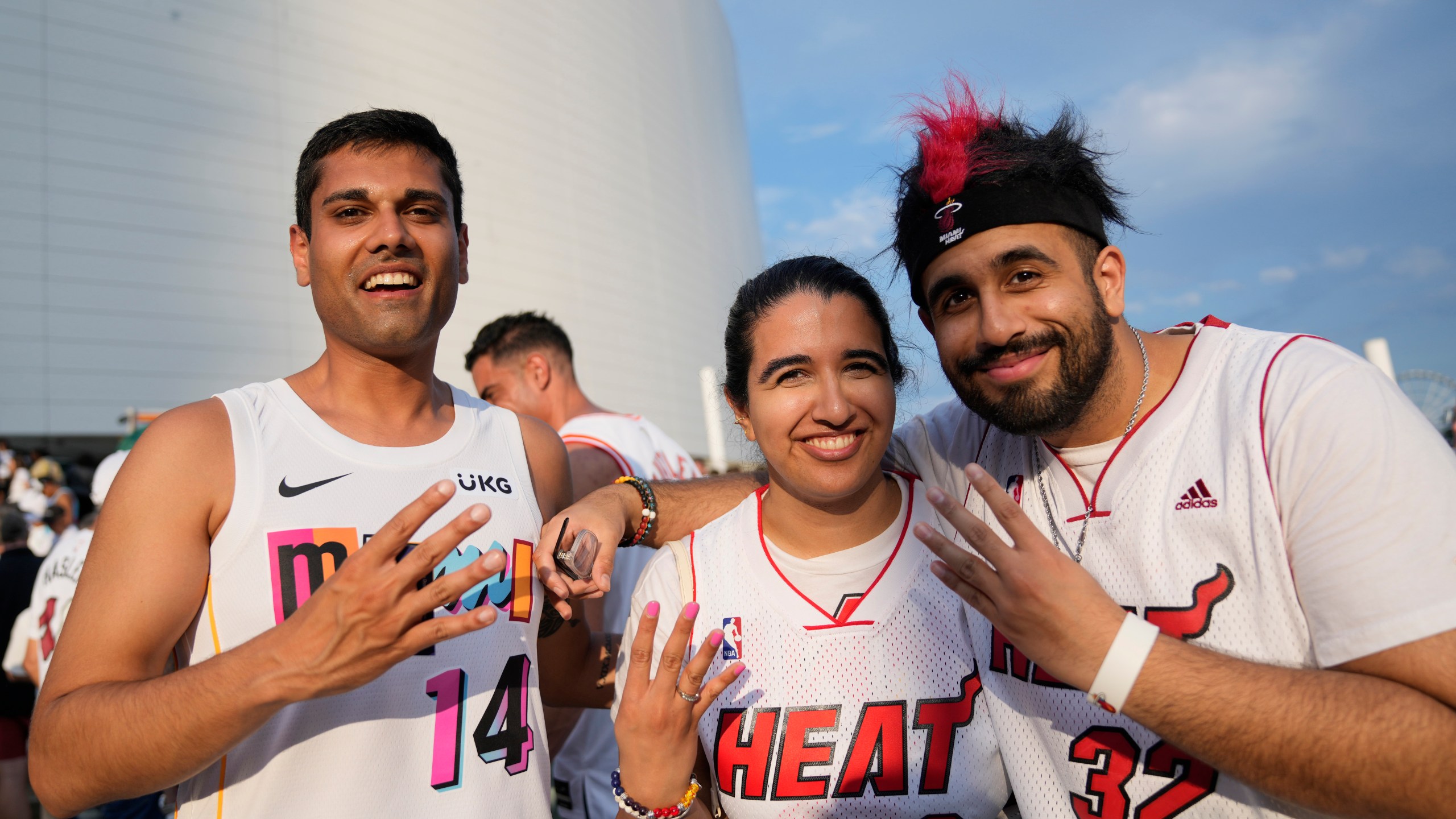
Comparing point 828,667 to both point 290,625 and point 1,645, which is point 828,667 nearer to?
point 290,625

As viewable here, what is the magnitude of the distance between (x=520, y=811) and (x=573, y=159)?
1094 inches

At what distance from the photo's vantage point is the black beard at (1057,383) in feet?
6.91

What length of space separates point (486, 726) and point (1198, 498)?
5.91 feet

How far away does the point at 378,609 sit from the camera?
4.65ft

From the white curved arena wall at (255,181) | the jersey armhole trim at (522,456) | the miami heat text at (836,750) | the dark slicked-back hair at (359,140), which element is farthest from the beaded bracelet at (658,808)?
the white curved arena wall at (255,181)

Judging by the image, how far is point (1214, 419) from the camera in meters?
1.98

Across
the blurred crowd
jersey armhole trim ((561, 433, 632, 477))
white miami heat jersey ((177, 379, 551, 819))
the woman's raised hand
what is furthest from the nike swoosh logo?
the blurred crowd

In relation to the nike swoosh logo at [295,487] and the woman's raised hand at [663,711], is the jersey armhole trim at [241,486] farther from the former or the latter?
the woman's raised hand at [663,711]

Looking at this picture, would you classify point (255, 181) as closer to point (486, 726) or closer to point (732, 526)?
point (732, 526)

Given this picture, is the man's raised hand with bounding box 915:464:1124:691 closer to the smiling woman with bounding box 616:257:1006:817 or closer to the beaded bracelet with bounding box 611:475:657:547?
the smiling woman with bounding box 616:257:1006:817

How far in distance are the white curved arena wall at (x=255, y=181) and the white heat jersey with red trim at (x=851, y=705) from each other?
19.9 meters

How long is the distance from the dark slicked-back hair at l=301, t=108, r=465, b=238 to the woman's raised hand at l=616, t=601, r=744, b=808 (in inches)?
49.2

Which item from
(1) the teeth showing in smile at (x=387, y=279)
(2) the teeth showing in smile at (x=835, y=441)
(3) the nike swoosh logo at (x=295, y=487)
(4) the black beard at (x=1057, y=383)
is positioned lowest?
(3) the nike swoosh logo at (x=295, y=487)

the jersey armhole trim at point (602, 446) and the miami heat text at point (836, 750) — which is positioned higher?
the jersey armhole trim at point (602, 446)
